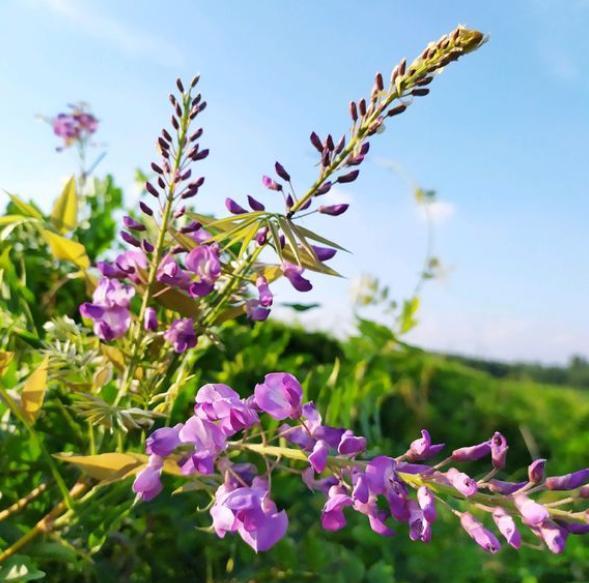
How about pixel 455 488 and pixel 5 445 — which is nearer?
pixel 455 488

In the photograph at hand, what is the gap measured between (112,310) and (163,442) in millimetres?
214

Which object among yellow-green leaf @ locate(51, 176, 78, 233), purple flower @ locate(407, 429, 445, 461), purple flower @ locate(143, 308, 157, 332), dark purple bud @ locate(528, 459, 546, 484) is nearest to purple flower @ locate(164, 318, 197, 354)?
purple flower @ locate(143, 308, 157, 332)

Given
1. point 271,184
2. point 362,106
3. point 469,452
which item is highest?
point 362,106

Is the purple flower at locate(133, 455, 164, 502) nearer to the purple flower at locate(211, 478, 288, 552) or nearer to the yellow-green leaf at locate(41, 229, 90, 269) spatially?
the purple flower at locate(211, 478, 288, 552)

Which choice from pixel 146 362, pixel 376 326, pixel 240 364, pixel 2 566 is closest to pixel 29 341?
pixel 146 362

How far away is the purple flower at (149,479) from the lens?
0.73 m

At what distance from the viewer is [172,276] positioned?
840 mm

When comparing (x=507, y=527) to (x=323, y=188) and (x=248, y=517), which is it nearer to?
(x=248, y=517)

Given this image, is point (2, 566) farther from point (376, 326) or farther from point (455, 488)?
point (376, 326)

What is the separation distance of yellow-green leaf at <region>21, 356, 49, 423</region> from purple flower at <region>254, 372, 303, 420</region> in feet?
0.74

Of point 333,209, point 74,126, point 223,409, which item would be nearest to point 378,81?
point 333,209

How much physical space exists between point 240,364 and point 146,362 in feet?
2.47

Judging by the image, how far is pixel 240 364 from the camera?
5.46 ft

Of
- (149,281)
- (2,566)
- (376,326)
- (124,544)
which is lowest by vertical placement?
(124,544)
